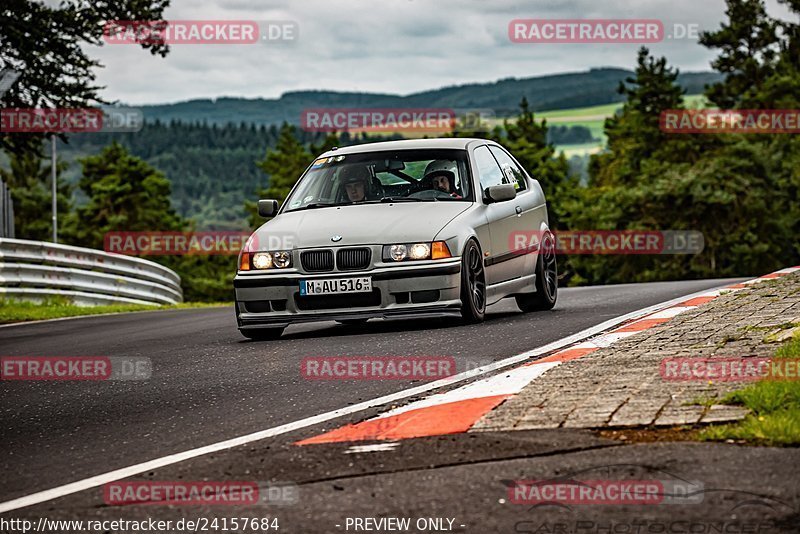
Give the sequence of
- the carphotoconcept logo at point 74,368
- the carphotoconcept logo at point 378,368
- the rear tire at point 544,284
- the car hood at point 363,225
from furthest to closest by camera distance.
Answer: the rear tire at point 544,284, the car hood at point 363,225, the carphotoconcept logo at point 74,368, the carphotoconcept logo at point 378,368

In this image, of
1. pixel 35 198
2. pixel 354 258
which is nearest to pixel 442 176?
pixel 354 258

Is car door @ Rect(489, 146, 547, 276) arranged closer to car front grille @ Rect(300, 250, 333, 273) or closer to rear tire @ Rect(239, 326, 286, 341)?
car front grille @ Rect(300, 250, 333, 273)

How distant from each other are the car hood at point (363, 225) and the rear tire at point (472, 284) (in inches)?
13.8

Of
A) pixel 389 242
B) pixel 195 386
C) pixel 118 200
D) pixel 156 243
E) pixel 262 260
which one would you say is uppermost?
pixel 389 242

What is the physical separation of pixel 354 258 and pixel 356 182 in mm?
1464

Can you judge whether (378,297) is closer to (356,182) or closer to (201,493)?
(356,182)

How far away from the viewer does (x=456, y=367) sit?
815 cm

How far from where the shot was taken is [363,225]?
437 inches

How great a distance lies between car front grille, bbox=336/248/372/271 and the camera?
10859mm

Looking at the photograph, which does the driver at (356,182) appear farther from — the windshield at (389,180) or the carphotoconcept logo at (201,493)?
the carphotoconcept logo at (201,493)

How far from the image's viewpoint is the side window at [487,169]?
1229 cm

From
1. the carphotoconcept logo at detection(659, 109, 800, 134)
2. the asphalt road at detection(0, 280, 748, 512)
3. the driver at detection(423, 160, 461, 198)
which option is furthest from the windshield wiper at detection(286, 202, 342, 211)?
the carphotoconcept logo at detection(659, 109, 800, 134)

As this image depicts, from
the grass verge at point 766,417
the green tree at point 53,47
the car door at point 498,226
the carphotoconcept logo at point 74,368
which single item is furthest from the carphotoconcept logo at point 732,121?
the grass verge at point 766,417

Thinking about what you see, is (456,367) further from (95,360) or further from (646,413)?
(95,360)
